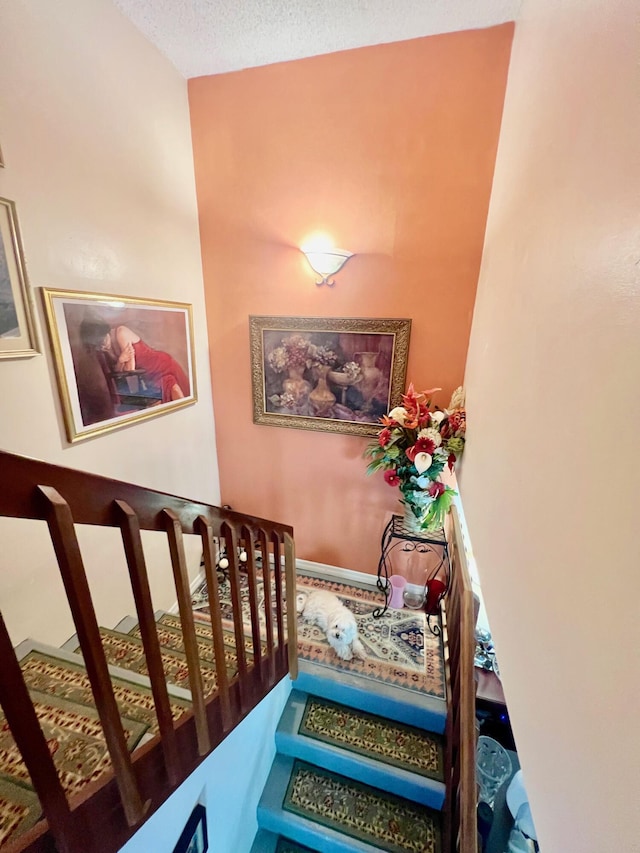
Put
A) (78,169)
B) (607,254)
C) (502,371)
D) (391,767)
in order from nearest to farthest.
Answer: (607,254) < (502,371) < (78,169) < (391,767)

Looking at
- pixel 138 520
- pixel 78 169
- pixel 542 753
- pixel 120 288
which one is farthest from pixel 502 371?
pixel 78 169

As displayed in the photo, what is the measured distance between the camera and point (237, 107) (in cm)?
215

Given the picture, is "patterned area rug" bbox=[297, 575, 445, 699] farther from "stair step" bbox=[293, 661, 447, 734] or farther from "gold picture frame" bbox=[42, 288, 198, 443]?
"gold picture frame" bbox=[42, 288, 198, 443]

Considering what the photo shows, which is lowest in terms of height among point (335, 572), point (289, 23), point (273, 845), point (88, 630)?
point (273, 845)

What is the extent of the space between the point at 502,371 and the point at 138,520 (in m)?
1.21

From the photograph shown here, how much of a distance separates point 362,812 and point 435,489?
187 centimetres

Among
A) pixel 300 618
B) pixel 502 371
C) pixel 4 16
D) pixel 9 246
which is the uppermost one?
pixel 4 16

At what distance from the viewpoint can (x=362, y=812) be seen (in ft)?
6.27

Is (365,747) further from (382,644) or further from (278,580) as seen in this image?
(278,580)

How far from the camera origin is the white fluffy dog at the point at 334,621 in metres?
2.30

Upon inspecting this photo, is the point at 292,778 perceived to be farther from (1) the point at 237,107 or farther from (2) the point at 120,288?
(1) the point at 237,107

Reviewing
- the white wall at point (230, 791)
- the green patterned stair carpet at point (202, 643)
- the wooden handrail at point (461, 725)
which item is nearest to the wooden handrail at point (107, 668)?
the green patterned stair carpet at point (202, 643)

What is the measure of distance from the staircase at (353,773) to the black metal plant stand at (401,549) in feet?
1.96

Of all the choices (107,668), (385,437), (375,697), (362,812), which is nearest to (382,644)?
(375,697)
